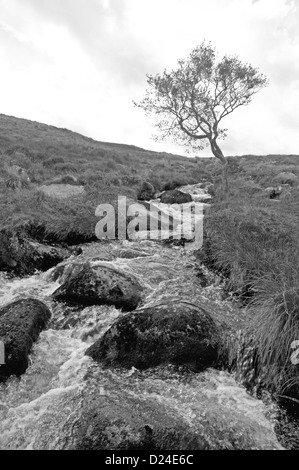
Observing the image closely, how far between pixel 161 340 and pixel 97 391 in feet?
4.96

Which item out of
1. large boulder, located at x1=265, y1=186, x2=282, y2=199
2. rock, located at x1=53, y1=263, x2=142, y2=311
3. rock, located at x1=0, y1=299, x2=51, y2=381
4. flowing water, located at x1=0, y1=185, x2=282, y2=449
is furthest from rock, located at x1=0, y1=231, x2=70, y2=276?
large boulder, located at x1=265, y1=186, x2=282, y2=199

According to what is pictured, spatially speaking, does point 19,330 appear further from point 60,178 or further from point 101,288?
point 60,178

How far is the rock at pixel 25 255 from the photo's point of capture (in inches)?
421

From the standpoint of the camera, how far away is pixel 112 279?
→ 877 centimetres

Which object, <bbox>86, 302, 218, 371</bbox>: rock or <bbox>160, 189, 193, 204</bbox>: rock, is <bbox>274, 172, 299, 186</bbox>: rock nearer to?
<bbox>160, 189, 193, 204</bbox>: rock

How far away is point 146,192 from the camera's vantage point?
80.1ft

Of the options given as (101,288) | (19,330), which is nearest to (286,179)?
(101,288)

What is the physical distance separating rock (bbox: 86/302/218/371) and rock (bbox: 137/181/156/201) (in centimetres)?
1707

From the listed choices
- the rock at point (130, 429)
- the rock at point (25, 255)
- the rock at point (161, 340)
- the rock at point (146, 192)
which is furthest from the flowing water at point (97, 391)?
the rock at point (146, 192)
